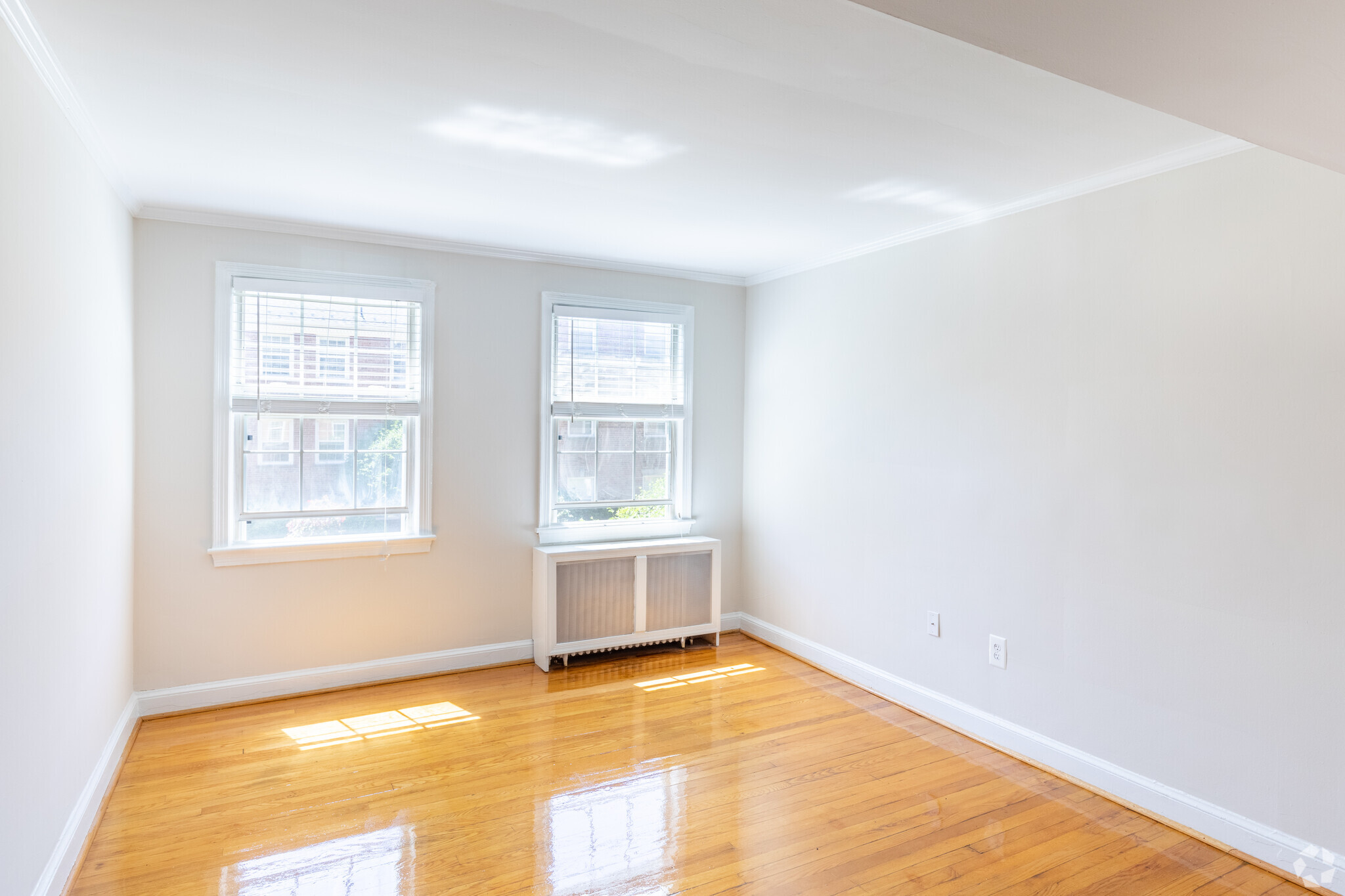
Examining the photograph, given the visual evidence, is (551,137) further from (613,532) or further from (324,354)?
(613,532)

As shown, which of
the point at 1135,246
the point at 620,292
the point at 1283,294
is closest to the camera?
the point at 1283,294

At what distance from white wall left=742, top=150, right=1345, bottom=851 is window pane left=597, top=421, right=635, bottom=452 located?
52.9 inches

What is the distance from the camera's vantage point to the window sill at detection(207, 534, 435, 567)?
366 cm

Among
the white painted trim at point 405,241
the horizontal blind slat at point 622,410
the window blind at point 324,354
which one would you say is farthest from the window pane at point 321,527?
the white painted trim at point 405,241

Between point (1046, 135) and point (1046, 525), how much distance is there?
153cm

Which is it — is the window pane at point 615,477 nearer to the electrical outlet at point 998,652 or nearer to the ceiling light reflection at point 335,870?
the electrical outlet at point 998,652

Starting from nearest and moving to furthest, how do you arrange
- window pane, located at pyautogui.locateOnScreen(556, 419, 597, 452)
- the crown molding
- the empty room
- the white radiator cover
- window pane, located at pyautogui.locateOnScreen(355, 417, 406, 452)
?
the crown molding < the empty room < window pane, located at pyautogui.locateOnScreen(355, 417, 406, 452) < the white radiator cover < window pane, located at pyautogui.locateOnScreen(556, 419, 597, 452)

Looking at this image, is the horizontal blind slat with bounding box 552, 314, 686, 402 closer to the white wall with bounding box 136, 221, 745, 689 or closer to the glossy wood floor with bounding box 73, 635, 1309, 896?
the white wall with bounding box 136, 221, 745, 689

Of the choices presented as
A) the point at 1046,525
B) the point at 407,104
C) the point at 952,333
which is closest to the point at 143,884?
the point at 407,104

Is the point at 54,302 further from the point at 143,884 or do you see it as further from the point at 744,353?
the point at 744,353

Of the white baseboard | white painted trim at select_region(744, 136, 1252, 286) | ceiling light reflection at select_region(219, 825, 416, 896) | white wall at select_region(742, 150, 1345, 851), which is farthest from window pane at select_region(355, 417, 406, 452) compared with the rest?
the white baseboard

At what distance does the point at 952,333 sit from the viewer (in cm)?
352

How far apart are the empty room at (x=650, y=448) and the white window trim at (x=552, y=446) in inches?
1.4

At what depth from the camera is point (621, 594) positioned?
4.43 m
